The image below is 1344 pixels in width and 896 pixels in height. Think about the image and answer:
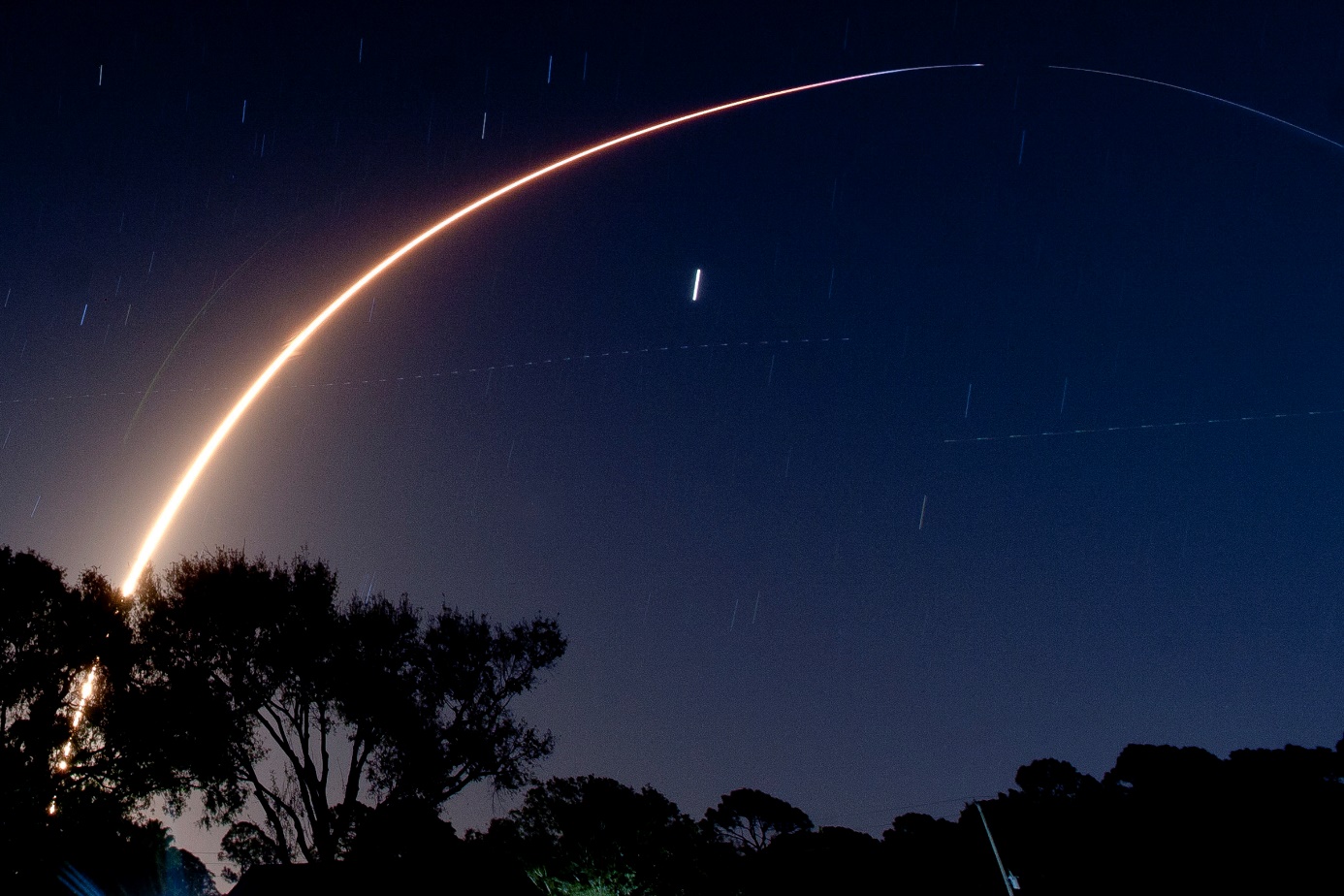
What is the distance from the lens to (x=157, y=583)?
23594mm

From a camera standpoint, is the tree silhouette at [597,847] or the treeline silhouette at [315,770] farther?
the tree silhouette at [597,847]

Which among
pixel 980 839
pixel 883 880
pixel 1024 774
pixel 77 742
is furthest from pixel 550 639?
pixel 1024 774

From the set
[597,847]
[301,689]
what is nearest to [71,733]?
[301,689]

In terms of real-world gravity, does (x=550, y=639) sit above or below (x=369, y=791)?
above

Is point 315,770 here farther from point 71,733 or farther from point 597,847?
point 597,847

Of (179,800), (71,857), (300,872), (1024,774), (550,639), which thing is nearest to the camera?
(71,857)

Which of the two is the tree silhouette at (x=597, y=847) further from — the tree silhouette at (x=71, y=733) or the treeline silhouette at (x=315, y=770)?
the tree silhouette at (x=71, y=733)

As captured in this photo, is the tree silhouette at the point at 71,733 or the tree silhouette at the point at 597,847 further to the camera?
the tree silhouette at the point at 597,847

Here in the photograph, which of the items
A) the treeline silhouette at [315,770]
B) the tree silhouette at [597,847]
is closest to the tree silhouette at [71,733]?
the treeline silhouette at [315,770]

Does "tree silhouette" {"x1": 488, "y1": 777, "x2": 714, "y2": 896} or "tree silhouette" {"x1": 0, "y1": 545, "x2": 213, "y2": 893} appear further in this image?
"tree silhouette" {"x1": 488, "y1": 777, "x2": 714, "y2": 896}

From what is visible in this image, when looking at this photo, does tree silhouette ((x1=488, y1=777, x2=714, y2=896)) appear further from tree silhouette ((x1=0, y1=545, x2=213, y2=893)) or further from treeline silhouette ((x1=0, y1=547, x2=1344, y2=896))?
tree silhouette ((x1=0, y1=545, x2=213, y2=893))

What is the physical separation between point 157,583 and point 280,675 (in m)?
4.62

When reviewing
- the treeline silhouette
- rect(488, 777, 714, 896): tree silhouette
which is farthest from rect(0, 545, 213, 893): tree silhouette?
rect(488, 777, 714, 896): tree silhouette

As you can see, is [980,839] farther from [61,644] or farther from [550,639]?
[61,644]
